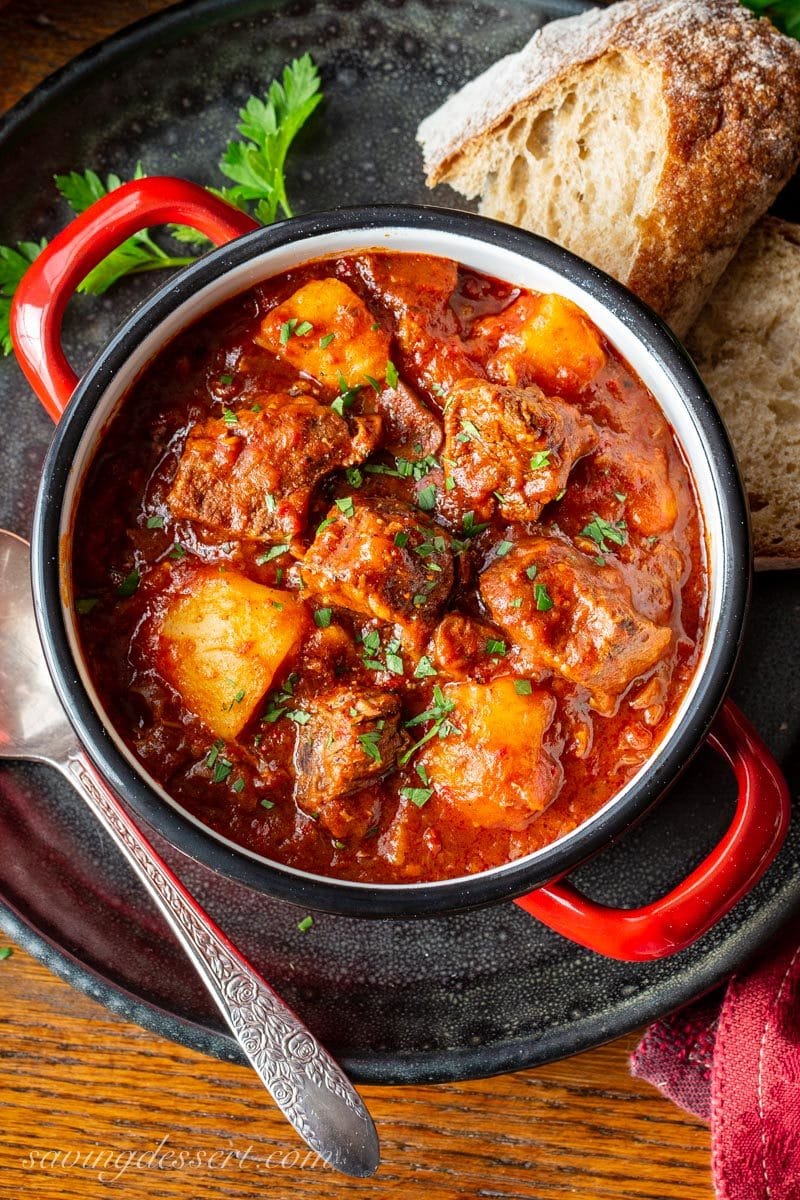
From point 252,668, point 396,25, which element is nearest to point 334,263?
point 252,668

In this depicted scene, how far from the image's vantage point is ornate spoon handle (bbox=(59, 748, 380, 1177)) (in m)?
3.12

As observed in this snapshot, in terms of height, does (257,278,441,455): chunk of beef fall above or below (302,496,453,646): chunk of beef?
above

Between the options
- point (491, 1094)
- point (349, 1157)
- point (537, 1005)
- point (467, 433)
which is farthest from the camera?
point (491, 1094)

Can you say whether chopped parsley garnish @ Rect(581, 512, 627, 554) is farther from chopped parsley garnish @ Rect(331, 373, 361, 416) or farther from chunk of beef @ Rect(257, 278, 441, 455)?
chopped parsley garnish @ Rect(331, 373, 361, 416)

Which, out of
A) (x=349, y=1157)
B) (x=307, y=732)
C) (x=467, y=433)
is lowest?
(x=349, y=1157)

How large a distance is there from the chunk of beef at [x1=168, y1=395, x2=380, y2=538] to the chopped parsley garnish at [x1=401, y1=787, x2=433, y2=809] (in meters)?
0.68

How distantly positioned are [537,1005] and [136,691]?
1.63 meters

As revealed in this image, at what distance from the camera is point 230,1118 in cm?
362

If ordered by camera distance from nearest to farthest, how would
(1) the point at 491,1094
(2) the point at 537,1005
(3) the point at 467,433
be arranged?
(3) the point at 467,433 → (2) the point at 537,1005 → (1) the point at 491,1094

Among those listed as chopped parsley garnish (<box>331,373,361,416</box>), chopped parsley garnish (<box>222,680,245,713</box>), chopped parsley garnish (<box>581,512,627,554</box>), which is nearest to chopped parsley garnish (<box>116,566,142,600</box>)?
chopped parsley garnish (<box>222,680,245,713</box>)

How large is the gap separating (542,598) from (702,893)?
32.8 inches

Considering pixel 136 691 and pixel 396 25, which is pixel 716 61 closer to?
pixel 396 25

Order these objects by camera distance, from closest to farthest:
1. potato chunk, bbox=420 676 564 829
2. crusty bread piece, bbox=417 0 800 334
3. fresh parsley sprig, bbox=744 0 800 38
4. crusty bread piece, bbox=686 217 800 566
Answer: potato chunk, bbox=420 676 564 829, crusty bread piece, bbox=417 0 800 334, fresh parsley sprig, bbox=744 0 800 38, crusty bread piece, bbox=686 217 800 566

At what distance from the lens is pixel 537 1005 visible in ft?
11.1
